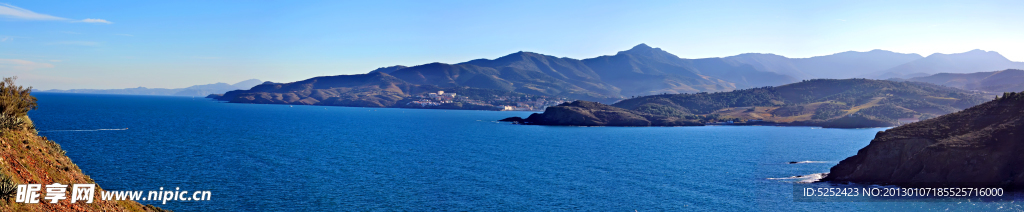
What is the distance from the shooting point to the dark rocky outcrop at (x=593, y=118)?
161625 millimetres

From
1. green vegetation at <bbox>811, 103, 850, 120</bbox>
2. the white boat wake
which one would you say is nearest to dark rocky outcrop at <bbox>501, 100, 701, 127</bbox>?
green vegetation at <bbox>811, 103, 850, 120</bbox>

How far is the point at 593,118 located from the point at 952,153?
384 feet

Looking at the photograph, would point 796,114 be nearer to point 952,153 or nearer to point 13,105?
point 952,153

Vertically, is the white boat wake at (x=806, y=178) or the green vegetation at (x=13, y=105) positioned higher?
the green vegetation at (x=13, y=105)

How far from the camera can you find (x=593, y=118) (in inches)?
6432

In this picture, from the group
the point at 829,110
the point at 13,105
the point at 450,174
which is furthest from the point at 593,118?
the point at 13,105

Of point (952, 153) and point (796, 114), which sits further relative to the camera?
point (796, 114)

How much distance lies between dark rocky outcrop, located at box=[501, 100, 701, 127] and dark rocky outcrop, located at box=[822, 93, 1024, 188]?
352ft

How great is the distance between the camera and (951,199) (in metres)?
41.7

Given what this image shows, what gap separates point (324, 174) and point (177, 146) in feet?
105

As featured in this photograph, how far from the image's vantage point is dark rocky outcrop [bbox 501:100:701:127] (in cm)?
16162

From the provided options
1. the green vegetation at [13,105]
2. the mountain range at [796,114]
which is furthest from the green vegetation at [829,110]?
the green vegetation at [13,105]

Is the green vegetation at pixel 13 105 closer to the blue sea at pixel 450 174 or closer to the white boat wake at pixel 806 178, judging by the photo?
the blue sea at pixel 450 174

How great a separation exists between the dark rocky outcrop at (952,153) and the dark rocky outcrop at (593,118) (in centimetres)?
10716
